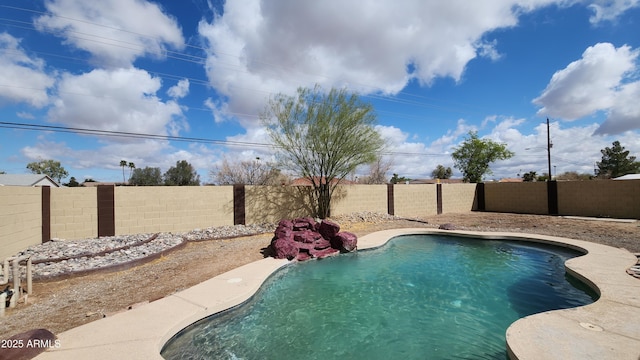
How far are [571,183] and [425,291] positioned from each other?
13.7 m

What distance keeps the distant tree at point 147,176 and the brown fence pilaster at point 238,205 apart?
24284 mm

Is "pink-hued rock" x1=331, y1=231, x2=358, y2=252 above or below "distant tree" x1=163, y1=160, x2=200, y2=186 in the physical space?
below

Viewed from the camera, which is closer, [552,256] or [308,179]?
[552,256]

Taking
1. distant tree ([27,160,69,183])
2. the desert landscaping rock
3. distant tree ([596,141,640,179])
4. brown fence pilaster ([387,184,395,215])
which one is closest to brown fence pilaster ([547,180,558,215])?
brown fence pilaster ([387,184,395,215])

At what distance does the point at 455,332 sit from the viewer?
381 centimetres

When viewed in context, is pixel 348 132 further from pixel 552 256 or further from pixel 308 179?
pixel 552 256

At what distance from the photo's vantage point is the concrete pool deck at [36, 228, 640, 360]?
2744mm

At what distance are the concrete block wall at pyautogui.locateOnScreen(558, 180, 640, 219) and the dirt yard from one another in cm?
315

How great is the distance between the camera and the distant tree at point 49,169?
37.4 metres

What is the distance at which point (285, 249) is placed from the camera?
7016mm

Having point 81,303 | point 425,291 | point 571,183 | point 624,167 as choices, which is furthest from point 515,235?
point 624,167

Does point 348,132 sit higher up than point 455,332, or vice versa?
point 348,132

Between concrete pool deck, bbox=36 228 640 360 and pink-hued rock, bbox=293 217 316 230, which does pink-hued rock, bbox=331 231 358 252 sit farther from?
concrete pool deck, bbox=36 228 640 360

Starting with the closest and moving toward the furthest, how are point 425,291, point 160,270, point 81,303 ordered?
point 81,303, point 425,291, point 160,270
